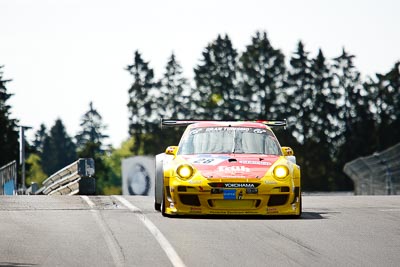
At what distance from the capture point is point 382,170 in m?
34.8

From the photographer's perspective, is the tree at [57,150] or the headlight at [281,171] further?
the tree at [57,150]

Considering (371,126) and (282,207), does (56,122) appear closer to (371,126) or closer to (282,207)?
(371,126)

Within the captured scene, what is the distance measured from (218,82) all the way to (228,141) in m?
90.0

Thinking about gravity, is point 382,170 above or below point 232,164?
above

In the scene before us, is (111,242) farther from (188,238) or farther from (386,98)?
(386,98)

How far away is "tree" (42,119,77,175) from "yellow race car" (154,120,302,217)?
165m

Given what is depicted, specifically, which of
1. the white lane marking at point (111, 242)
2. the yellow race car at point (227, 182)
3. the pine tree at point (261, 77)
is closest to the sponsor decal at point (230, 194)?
the yellow race car at point (227, 182)

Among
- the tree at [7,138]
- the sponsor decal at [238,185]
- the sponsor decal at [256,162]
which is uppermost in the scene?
the tree at [7,138]

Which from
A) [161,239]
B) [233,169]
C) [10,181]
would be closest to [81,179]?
[233,169]

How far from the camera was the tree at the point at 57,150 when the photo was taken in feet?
596

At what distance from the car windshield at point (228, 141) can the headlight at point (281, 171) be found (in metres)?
0.96

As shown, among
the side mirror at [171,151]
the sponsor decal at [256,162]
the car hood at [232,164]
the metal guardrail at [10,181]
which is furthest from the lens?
the metal guardrail at [10,181]

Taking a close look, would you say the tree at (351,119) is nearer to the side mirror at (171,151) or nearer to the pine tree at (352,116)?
the pine tree at (352,116)

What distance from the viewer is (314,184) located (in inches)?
3866
